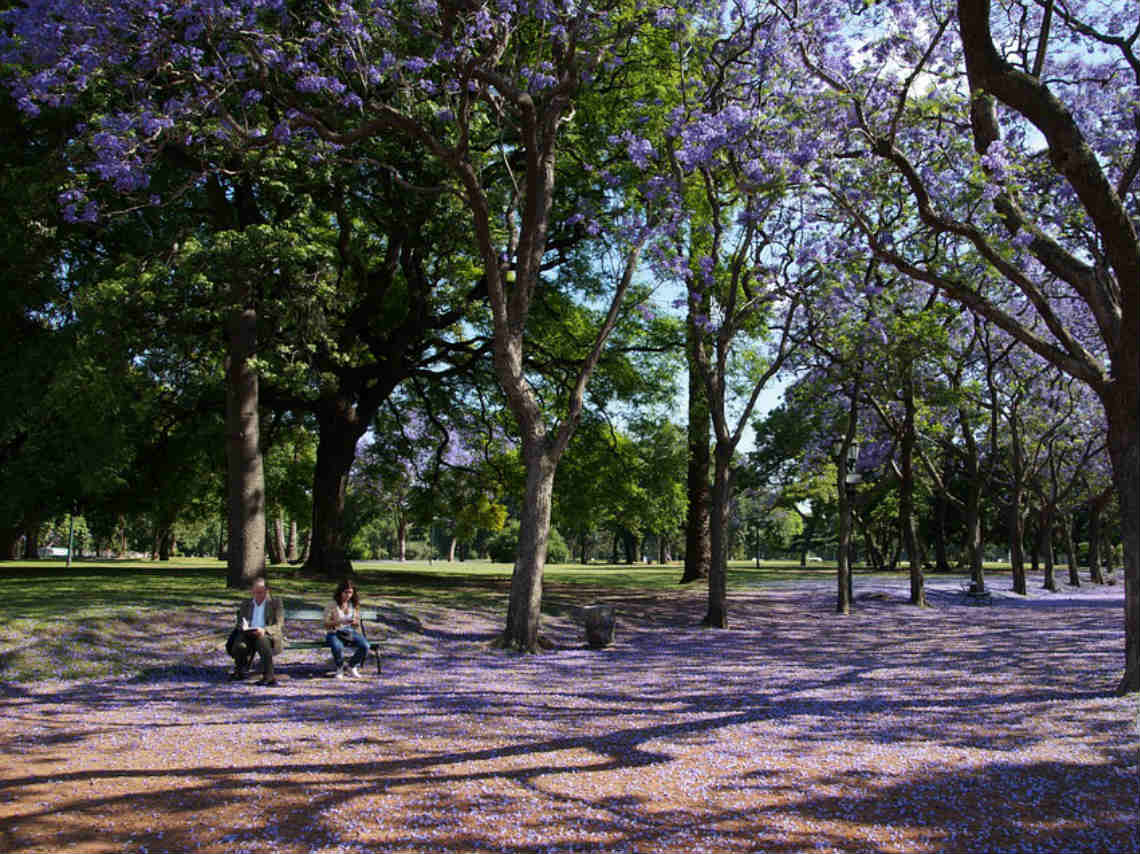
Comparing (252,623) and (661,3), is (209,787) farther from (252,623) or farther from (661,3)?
(661,3)

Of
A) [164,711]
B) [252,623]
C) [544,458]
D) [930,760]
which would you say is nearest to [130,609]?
[252,623]

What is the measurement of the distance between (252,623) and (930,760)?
7.80 metres

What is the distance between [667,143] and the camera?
15.8 meters

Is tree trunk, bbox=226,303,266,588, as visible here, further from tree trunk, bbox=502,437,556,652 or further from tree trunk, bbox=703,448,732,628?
tree trunk, bbox=703,448,732,628

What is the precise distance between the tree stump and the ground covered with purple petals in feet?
6.26

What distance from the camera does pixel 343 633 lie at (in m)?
11.2

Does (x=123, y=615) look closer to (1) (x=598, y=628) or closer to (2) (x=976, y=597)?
(1) (x=598, y=628)

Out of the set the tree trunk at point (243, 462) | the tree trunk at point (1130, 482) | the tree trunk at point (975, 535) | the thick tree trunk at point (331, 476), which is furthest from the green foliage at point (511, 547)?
the tree trunk at point (1130, 482)

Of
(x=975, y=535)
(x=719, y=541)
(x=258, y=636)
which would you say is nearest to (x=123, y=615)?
(x=258, y=636)

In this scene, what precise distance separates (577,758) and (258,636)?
17.7 ft

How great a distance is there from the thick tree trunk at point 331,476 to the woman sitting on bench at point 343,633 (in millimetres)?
12520

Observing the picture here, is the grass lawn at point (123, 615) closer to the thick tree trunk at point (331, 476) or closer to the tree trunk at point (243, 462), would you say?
the tree trunk at point (243, 462)

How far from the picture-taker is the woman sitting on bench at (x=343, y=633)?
36.3 feet

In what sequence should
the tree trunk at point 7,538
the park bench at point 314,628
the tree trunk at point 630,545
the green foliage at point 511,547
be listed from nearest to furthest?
1. the park bench at point 314,628
2. the tree trunk at point 7,538
3. the green foliage at point 511,547
4. the tree trunk at point 630,545
